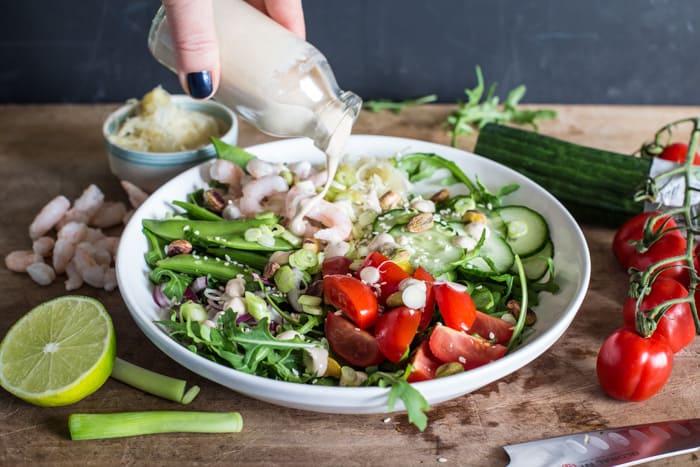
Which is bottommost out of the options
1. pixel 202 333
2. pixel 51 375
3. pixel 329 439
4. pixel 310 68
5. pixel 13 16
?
pixel 329 439

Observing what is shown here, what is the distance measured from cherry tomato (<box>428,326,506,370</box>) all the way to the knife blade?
7.9 inches

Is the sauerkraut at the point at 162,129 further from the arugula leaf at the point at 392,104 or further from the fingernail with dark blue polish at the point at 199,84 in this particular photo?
the fingernail with dark blue polish at the point at 199,84

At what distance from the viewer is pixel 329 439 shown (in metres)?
1.69

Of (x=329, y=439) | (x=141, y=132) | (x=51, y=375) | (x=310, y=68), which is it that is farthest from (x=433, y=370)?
(x=141, y=132)

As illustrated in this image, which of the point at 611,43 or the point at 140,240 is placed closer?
the point at 140,240

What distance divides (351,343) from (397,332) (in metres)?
0.12

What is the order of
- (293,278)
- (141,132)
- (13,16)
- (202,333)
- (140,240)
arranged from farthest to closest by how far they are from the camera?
(13,16) < (141,132) < (140,240) < (293,278) < (202,333)

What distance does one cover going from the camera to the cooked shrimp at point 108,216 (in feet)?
8.06

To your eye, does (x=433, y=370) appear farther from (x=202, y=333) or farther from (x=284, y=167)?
(x=284, y=167)

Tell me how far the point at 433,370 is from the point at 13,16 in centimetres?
248

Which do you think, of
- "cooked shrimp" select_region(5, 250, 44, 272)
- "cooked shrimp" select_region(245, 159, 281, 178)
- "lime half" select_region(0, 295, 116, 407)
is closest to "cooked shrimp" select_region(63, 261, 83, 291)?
"cooked shrimp" select_region(5, 250, 44, 272)

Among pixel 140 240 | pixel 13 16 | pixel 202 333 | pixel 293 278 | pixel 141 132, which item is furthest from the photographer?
pixel 13 16

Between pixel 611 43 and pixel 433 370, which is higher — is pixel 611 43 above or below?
above

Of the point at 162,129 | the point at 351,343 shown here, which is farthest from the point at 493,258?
the point at 162,129
